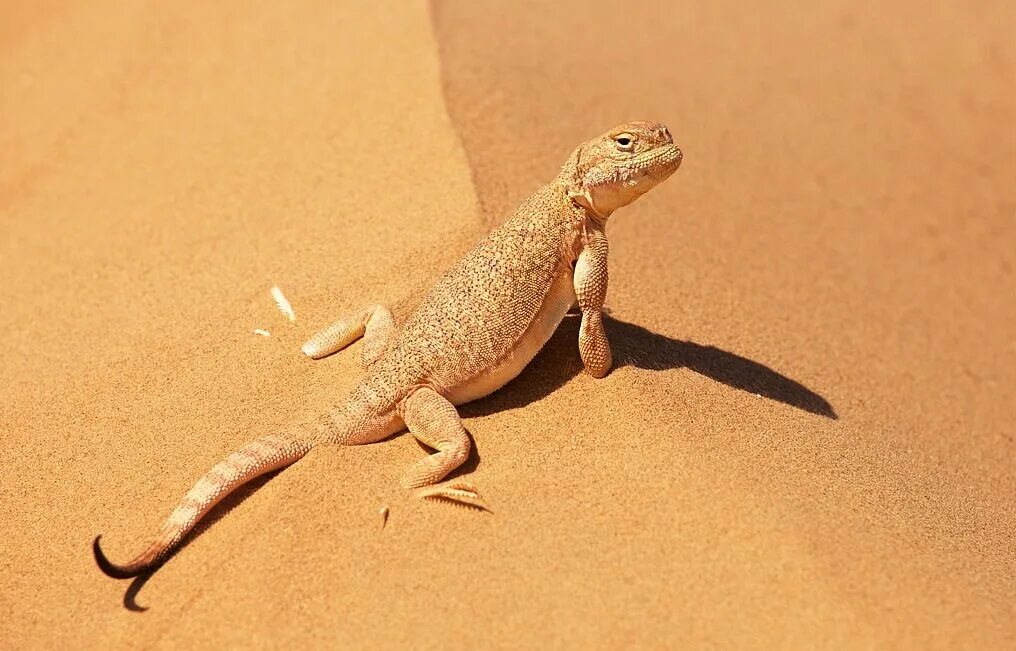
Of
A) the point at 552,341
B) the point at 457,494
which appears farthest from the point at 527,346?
the point at 457,494

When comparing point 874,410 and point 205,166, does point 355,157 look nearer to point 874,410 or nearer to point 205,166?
point 205,166

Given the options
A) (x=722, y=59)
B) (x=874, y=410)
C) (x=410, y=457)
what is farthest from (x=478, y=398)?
(x=722, y=59)

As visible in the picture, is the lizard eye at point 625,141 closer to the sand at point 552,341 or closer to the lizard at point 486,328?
the lizard at point 486,328

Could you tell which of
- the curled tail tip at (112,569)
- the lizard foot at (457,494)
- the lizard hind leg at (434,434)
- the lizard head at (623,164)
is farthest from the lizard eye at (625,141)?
the curled tail tip at (112,569)

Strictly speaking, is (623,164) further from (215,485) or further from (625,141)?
(215,485)

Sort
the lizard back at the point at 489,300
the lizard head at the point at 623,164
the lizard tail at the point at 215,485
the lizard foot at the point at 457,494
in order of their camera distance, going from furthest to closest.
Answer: the lizard head at the point at 623,164 < the lizard back at the point at 489,300 < the lizard foot at the point at 457,494 < the lizard tail at the point at 215,485
